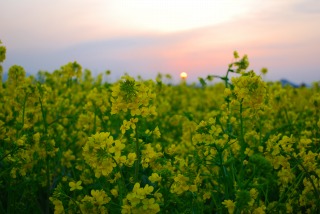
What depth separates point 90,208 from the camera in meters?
1.98

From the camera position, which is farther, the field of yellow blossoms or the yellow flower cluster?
the field of yellow blossoms

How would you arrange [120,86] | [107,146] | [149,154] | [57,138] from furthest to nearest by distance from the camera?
[57,138] → [149,154] → [120,86] → [107,146]

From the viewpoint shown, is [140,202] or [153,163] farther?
[153,163]

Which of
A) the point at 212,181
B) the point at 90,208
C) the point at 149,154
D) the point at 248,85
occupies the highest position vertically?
the point at 248,85

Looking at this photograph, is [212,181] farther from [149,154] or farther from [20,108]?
[20,108]

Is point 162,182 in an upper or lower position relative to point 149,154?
lower

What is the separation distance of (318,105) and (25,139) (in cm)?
269

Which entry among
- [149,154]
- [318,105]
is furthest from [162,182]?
[318,105]

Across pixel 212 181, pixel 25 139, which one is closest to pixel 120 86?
pixel 25 139

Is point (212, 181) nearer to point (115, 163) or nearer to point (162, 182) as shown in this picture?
point (162, 182)

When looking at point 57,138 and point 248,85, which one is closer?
point 248,85

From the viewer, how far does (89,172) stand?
2879 millimetres

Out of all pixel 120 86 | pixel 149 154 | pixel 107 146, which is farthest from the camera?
pixel 149 154

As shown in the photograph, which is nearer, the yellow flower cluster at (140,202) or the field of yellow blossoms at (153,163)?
the yellow flower cluster at (140,202)
